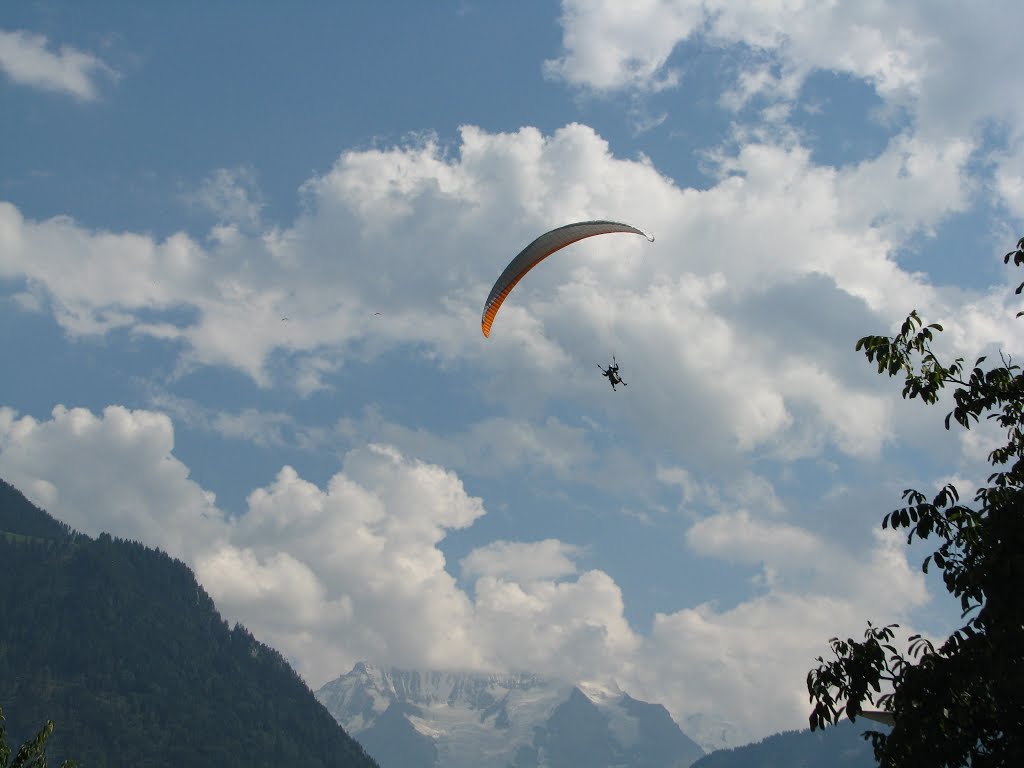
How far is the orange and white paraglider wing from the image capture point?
41.8 meters

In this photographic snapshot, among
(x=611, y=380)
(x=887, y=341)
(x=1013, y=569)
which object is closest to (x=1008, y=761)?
(x=1013, y=569)

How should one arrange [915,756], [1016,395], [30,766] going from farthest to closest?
[30,766], [1016,395], [915,756]

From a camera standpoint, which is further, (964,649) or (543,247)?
(543,247)

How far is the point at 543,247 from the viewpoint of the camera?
42.3 meters

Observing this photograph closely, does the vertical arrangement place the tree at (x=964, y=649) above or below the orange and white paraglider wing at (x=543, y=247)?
below

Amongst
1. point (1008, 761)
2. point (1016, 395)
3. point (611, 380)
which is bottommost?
point (1008, 761)

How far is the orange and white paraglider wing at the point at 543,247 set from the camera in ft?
137

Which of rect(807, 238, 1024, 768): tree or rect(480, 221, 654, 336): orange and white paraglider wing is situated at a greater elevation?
rect(480, 221, 654, 336): orange and white paraglider wing

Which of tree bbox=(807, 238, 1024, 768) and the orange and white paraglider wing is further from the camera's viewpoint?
the orange and white paraglider wing

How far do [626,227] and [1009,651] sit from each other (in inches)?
1234

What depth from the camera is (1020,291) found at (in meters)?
15.7

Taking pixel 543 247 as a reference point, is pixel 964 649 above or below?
below

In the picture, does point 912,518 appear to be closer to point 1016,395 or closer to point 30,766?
point 1016,395

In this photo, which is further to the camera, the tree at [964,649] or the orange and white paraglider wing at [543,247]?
the orange and white paraglider wing at [543,247]
